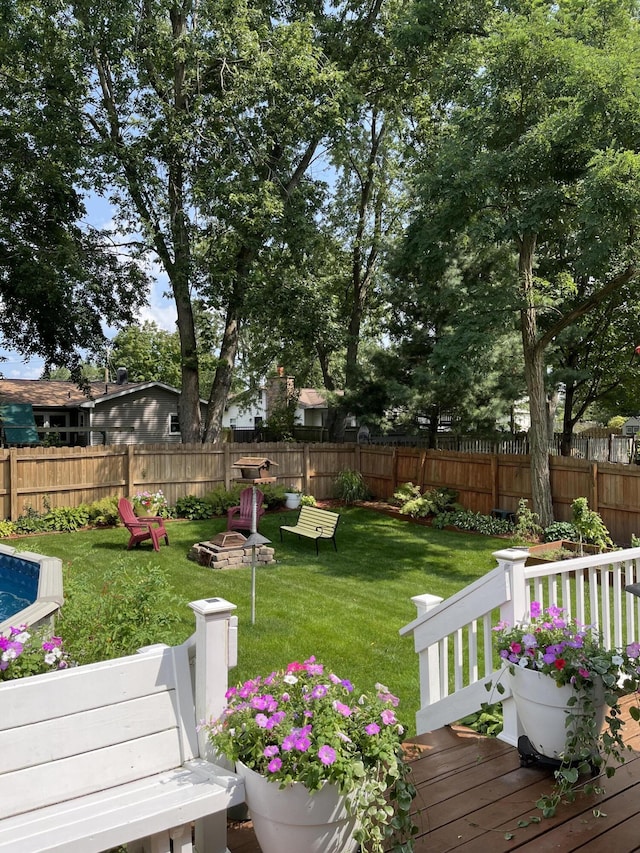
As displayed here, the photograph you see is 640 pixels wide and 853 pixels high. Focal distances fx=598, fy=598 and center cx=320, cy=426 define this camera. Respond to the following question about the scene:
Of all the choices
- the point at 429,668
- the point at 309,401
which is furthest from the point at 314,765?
the point at 309,401

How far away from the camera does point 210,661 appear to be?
227 centimetres

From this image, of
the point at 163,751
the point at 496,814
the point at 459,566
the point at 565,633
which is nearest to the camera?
the point at 163,751

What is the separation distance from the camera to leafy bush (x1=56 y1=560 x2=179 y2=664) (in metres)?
3.48

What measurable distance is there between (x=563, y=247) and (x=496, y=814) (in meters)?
13.0

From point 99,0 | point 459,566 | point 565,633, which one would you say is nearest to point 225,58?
point 99,0

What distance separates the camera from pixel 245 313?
14672mm

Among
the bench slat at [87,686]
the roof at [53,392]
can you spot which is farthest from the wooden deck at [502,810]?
the roof at [53,392]

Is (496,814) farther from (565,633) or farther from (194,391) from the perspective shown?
(194,391)

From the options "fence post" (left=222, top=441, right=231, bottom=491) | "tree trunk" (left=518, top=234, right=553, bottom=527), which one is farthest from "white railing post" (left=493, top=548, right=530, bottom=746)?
"fence post" (left=222, top=441, right=231, bottom=491)

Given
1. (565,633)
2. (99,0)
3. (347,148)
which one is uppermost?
(99,0)

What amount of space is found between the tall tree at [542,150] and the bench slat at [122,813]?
853 centimetres

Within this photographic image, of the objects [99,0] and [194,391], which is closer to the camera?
[99,0]

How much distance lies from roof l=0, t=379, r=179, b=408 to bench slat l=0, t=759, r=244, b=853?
66.8 feet

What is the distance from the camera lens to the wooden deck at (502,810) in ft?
7.64
